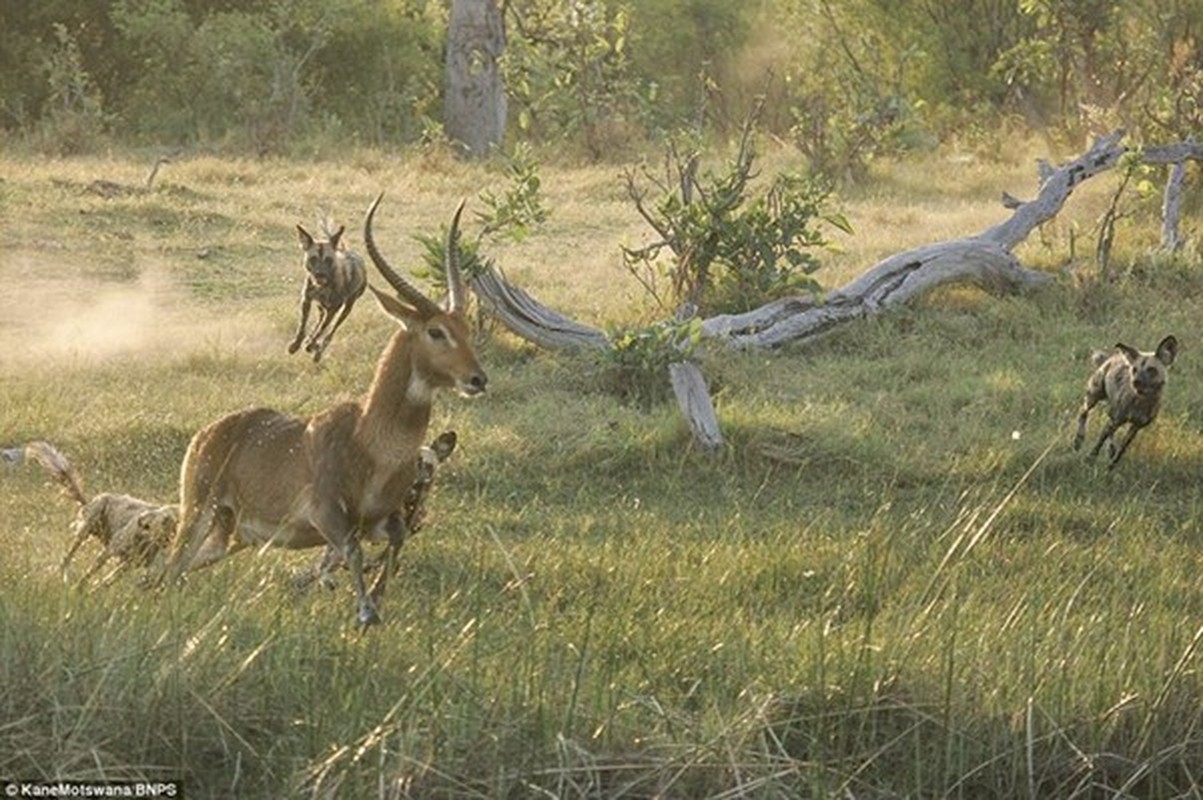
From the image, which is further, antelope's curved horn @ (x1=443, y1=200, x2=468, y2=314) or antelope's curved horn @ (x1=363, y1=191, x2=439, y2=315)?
antelope's curved horn @ (x1=443, y1=200, x2=468, y2=314)

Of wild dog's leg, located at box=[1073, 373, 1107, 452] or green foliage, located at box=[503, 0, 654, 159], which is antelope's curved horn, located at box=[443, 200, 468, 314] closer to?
wild dog's leg, located at box=[1073, 373, 1107, 452]

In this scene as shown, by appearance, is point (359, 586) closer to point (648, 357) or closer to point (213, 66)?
point (648, 357)

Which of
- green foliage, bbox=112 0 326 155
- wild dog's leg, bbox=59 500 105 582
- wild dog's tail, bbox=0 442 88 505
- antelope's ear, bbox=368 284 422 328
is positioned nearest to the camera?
antelope's ear, bbox=368 284 422 328

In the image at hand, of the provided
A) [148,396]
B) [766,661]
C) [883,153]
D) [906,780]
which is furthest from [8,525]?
[883,153]

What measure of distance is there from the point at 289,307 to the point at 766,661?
9305 mm

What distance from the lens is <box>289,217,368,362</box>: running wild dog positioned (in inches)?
523

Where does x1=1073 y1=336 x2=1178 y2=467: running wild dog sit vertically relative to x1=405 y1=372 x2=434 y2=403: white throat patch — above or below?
below

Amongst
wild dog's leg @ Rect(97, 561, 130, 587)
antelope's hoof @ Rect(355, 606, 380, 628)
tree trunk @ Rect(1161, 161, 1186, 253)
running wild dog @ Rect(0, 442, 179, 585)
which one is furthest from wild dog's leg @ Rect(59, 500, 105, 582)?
tree trunk @ Rect(1161, 161, 1186, 253)

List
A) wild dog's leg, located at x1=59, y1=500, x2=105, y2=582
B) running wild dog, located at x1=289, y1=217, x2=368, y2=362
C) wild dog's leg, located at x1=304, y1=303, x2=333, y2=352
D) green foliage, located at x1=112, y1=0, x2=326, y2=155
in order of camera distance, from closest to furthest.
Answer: wild dog's leg, located at x1=59, y1=500, x2=105, y2=582
wild dog's leg, located at x1=304, y1=303, x2=333, y2=352
running wild dog, located at x1=289, y1=217, x2=368, y2=362
green foliage, located at x1=112, y1=0, x2=326, y2=155

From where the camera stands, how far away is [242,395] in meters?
11.9

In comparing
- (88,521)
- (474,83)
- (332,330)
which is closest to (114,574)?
(88,521)

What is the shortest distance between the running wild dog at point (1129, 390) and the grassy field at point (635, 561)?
18 centimetres

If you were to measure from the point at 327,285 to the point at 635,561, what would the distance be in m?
5.95

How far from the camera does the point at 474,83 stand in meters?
27.4
